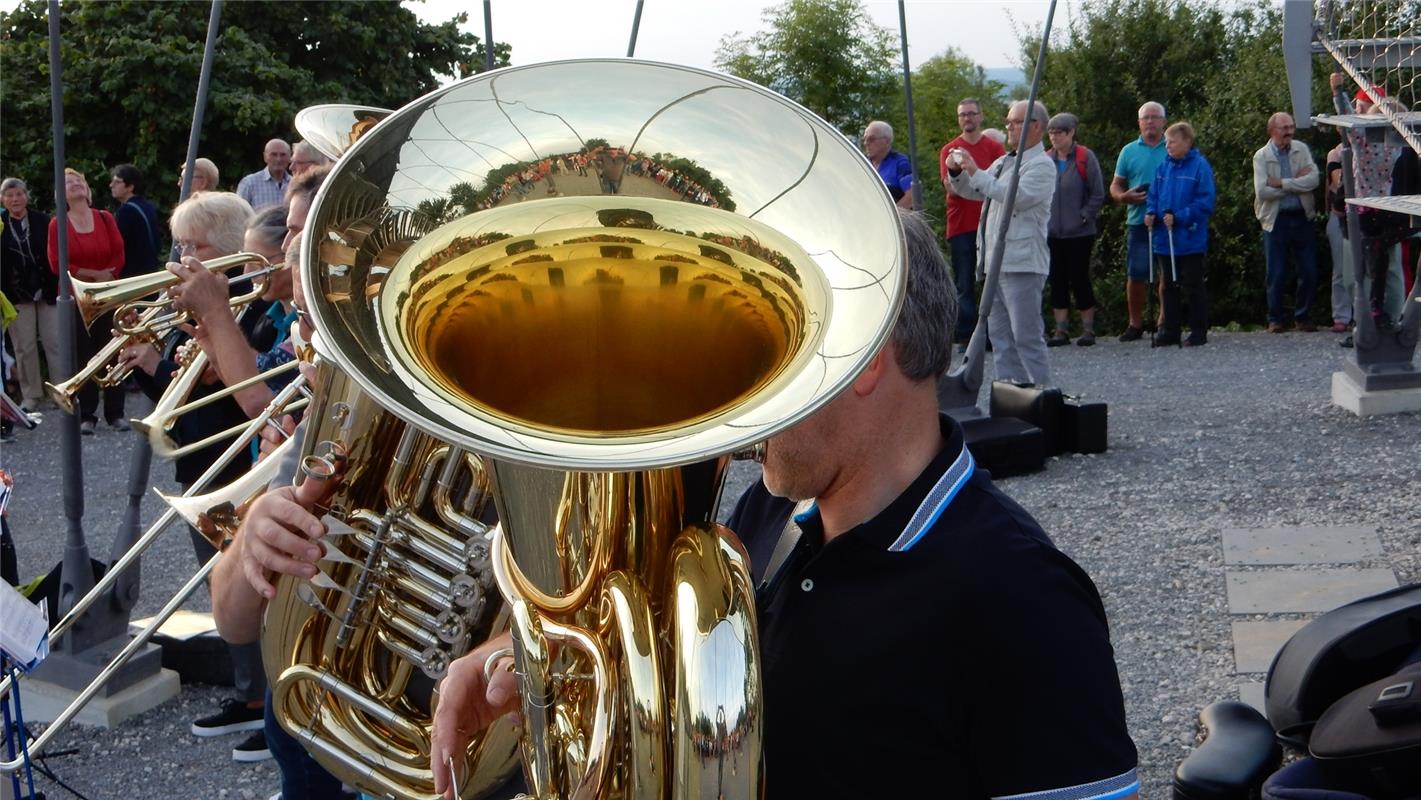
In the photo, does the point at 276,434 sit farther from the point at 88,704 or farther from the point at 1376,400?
the point at 1376,400

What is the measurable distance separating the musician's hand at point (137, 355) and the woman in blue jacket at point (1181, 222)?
780 cm

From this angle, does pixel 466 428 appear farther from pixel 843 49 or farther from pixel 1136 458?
pixel 843 49

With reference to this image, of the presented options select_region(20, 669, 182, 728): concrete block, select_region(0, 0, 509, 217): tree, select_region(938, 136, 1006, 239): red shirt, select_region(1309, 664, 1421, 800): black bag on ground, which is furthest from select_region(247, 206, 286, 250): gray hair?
select_region(0, 0, 509, 217): tree

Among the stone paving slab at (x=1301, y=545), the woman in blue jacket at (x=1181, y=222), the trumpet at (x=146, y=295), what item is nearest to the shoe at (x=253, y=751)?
the trumpet at (x=146, y=295)

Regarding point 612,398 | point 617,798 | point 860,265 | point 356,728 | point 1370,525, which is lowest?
point 1370,525

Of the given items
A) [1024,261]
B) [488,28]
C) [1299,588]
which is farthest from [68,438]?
[1024,261]

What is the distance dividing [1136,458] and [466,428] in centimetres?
549

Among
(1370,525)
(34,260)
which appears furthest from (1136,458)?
(34,260)

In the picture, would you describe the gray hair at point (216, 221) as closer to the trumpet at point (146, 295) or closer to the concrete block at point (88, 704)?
the trumpet at point (146, 295)

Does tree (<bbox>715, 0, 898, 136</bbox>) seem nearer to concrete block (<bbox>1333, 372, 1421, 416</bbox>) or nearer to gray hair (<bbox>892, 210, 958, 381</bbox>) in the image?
concrete block (<bbox>1333, 372, 1421, 416</bbox>)

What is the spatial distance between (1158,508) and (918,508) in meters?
4.28

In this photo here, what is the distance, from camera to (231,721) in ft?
12.8

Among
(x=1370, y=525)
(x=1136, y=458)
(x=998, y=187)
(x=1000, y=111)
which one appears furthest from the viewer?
(x=1000, y=111)

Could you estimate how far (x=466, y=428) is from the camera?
1335 millimetres
